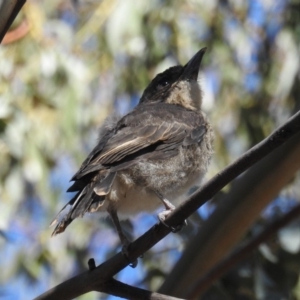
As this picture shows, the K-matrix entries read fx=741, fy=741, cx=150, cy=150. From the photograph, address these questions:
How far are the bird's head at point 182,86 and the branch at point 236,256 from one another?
840 millimetres

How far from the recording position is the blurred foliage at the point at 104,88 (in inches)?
175

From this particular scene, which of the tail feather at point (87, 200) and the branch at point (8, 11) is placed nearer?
the branch at point (8, 11)

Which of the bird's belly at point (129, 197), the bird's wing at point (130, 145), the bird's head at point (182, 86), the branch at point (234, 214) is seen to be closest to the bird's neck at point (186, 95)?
the bird's head at point (182, 86)

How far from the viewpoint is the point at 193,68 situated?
4.07 metres

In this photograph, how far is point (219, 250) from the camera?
332 centimetres

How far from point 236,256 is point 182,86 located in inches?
45.1

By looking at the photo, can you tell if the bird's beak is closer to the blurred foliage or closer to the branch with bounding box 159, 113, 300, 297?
the blurred foliage

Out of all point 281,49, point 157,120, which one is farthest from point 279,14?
point 157,120

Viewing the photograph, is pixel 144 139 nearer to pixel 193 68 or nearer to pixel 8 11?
pixel 193 68

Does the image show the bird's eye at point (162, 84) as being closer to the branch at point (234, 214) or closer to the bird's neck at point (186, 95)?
the bird's neck at point (186, 95)

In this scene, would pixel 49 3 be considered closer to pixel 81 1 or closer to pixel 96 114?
pixel 81 1

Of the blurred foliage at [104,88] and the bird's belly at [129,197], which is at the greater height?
the blurred foliage at [104,88]

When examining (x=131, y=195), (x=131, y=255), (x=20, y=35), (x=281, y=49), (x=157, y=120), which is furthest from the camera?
(x=281, y=49)

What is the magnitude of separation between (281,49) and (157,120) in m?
2.24
